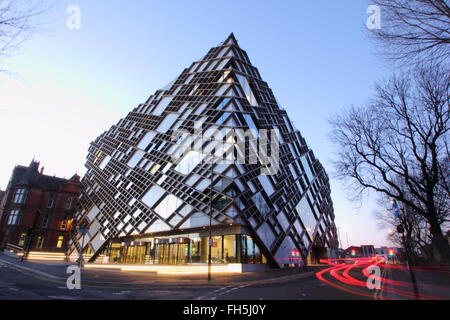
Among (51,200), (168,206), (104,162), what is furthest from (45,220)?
(168,206)

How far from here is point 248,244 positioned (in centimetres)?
2972

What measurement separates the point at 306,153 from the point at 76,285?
56.2m

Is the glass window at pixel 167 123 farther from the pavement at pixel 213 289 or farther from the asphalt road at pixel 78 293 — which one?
the asphalt road at pixel 78 293

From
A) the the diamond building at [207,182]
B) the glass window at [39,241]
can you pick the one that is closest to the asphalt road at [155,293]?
the the diamond building at [207,182]

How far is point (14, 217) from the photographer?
173 ft

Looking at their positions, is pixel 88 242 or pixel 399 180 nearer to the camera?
pixel 399 180

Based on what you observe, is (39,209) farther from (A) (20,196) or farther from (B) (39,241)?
(B) (39,241)

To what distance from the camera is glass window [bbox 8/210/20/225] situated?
Answer: 5210cm

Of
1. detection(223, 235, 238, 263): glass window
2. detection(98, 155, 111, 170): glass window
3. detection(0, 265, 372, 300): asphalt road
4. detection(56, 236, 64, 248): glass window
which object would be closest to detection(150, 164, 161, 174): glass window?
detection(223, 235, 238, 263): glass window

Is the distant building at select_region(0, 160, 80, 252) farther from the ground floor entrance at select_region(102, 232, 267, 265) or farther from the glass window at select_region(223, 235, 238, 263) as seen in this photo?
the glass window at select_region(223, 235, 238, 263)

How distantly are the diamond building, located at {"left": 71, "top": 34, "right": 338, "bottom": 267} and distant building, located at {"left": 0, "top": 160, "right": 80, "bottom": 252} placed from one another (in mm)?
7442

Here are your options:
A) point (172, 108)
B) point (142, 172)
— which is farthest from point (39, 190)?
point (172, 108)

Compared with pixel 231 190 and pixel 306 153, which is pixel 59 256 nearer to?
pixel 231 190
